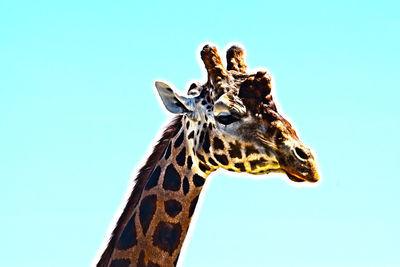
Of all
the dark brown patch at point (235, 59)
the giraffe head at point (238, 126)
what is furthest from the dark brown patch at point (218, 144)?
the dark brown patch at point (235, 59)

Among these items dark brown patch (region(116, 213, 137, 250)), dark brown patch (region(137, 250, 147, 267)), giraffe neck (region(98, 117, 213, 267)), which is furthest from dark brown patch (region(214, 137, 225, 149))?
dark brown patch (region(137, 250, 147, 267))

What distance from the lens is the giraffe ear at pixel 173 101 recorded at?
1037cm

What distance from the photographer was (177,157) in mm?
10320

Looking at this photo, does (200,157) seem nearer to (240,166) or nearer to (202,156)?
(202,156)

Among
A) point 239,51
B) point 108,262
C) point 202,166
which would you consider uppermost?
point 239,51

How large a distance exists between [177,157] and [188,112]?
550mm

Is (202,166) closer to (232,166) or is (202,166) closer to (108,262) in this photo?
(232,166)

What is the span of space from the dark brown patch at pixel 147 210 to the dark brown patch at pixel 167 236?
14cm

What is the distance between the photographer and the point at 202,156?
33.3 ft

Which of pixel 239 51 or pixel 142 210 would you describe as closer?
pixel 142 210

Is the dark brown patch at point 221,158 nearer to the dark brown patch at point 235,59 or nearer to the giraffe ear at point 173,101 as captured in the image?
the giraffe ear at point 173,101

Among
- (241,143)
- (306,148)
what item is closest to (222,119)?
(241,143)

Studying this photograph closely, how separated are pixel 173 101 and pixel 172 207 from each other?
1271 mm

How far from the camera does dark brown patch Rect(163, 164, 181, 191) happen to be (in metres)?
10.2
